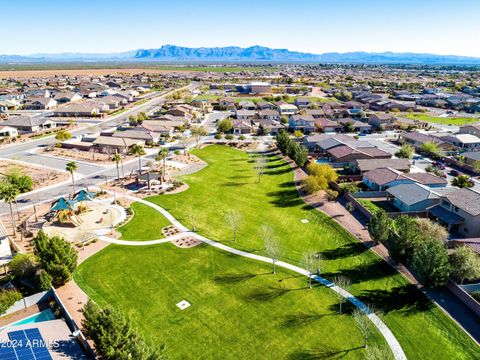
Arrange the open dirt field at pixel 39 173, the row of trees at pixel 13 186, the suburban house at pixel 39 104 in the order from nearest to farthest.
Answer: the row of trees at pixel 13 186, the open dirt field at pixel 39 173, the suburban house at pixel 39 104

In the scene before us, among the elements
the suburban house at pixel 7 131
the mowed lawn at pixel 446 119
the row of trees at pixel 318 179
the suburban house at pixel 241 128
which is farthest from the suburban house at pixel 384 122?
the suburban house at pixel 7 131

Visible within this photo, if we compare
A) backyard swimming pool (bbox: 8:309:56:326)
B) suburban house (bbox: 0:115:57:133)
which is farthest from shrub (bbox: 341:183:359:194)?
suburban house (bbox: 0:115:57:133)

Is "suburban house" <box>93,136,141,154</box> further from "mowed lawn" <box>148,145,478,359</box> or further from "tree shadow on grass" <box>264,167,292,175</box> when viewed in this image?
"tree shadow on grass" <box>264,167,292,175</box>

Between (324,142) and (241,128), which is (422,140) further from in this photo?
(241,128)

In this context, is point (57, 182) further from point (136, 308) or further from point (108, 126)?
point (108, 126)

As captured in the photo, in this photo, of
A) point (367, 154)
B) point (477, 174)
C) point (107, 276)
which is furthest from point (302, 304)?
point (477, 174)

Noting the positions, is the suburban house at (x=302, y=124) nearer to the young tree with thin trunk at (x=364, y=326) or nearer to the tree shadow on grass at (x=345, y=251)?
the tree shadow on grass at (x=345, y=251)
